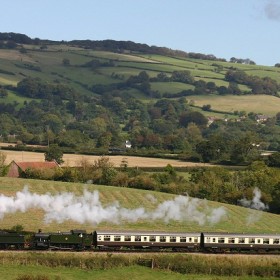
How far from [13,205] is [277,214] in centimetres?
4550

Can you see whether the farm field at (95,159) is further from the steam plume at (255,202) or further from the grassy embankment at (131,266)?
the grassy embankment at (131,266)

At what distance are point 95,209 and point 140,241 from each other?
1189 centimetres

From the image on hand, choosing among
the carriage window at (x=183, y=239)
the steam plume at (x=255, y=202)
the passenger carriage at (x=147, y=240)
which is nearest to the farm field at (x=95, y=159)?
the steam plume at (x=255, y=202)

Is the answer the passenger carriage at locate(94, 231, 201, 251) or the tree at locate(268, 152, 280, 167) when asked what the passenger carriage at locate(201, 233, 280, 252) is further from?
the tree at locate(268, 152, 280, 167)

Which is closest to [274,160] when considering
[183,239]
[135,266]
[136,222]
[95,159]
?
[95,159]

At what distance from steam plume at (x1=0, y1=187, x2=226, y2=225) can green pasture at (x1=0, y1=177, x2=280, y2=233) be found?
851 mm

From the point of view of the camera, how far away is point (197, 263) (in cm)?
6831

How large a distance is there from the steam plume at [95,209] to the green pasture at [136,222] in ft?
2.79

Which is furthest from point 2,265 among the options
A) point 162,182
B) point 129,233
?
point 162,182

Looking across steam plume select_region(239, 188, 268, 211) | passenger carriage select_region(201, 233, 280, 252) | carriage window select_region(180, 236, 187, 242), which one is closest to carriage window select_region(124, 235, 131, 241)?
carriage window select_region(180, 236, 187, 242)

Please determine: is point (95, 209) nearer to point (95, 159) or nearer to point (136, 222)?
point (136, 222)

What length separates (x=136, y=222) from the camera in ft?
286

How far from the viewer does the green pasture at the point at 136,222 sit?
8312cm

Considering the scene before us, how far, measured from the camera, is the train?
231 feet
